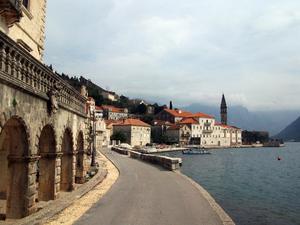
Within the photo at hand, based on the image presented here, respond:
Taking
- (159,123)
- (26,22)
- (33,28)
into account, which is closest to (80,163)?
(33,28)

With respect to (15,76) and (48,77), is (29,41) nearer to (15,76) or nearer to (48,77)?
(48,77)

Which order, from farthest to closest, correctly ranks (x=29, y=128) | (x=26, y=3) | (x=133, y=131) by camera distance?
(x=133, y=131) < (x=26, y=3) < (x=29, y=128)

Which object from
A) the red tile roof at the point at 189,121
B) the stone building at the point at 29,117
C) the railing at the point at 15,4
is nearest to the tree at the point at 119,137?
the red tile roof at the point at 189,121

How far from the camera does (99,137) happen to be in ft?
386

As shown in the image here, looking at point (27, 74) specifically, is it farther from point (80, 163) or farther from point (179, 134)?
point (179, 134)

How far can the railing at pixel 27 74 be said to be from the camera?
1231cm

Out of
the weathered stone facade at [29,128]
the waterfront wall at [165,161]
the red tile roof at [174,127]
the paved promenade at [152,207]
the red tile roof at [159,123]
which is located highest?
the red tile roof at [159,123]

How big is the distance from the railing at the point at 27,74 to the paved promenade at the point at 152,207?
5.38 meters

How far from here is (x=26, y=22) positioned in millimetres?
21109

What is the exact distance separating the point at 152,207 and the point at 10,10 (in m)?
10.3

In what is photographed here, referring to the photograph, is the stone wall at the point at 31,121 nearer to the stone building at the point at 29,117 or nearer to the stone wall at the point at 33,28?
the stone building at the point at 29,117

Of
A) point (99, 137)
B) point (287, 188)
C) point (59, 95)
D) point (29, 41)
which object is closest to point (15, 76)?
point (59, 95)

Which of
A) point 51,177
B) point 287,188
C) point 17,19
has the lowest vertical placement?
point 287,188

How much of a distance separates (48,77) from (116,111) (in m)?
181
